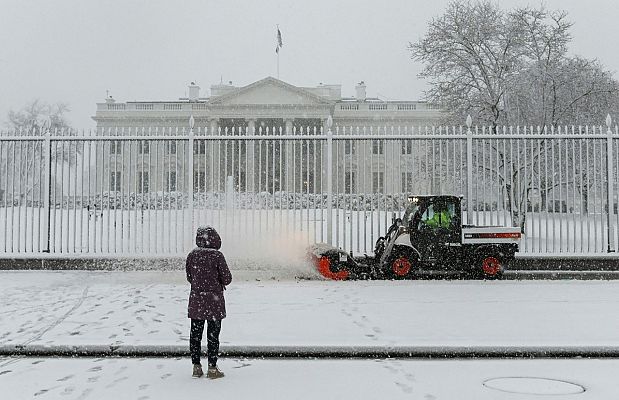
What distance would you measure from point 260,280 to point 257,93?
4099 centimetres

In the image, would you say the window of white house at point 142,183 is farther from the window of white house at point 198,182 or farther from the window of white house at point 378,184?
the window of white house at point 378,184

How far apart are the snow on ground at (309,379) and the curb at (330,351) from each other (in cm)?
16

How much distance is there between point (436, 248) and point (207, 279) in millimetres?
7180

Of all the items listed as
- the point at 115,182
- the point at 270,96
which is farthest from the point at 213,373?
the point at 270,96

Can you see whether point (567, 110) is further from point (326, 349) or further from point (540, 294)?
point (326, 349)

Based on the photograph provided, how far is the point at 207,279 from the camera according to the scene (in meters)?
5.80

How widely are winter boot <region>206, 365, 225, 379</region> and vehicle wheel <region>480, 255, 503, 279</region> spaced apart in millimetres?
7761

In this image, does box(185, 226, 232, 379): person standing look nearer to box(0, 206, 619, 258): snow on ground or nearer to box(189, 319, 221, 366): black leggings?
box(189, 319, 221, 366): black leggings

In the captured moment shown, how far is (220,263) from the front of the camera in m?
5.90

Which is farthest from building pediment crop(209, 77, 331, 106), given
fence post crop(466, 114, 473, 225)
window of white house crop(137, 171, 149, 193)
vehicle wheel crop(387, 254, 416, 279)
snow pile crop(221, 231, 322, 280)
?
vehicle wheel crop(387, 254, 416, 279)

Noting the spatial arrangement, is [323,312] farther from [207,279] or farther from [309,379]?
[207,279]

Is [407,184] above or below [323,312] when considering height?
above

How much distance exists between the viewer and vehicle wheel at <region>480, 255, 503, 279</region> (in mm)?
12117

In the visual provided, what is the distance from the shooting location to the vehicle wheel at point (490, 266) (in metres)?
12.1
